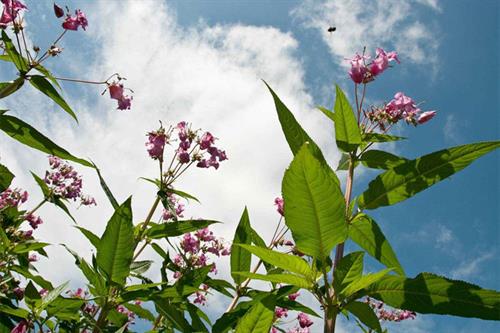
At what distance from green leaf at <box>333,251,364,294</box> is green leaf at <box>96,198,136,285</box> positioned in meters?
1.37

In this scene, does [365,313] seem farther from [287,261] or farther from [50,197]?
[50,197]

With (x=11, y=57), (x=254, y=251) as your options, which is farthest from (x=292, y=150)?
(x=11, y=57)

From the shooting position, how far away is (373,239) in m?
2.18

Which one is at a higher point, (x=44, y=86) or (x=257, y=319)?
(x=44, y=86)

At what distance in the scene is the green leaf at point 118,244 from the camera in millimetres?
2791

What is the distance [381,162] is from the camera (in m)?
2.56

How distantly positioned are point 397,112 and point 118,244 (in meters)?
2.04

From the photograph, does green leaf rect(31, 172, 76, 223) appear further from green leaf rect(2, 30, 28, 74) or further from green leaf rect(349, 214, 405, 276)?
green leaf rect(349, 214, 405, 276)

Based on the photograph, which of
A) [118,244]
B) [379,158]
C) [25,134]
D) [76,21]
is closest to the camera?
[379,158]

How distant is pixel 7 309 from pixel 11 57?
174 centimetres

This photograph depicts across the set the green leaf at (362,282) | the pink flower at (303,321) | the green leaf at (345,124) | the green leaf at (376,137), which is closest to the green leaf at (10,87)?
the green leaf at (345,124)

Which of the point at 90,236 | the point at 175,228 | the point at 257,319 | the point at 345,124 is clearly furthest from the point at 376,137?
the point at 90,236

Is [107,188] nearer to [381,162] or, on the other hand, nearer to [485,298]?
[381,162]

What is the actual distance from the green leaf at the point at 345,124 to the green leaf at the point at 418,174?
308mm
